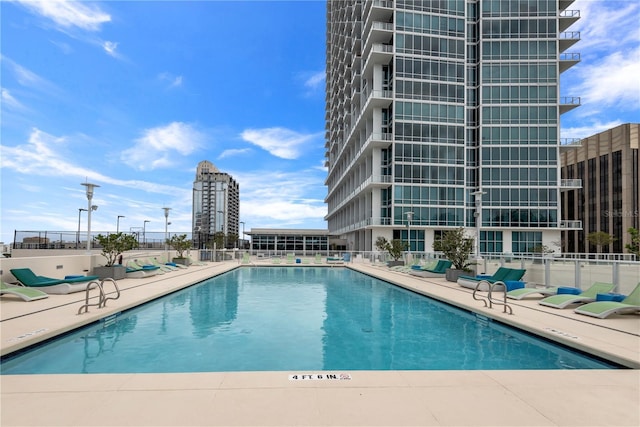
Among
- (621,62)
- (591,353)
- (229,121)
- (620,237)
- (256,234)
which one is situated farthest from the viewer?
(256,234)

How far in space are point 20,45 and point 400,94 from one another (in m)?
36.8

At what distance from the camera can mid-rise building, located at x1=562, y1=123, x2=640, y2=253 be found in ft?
174

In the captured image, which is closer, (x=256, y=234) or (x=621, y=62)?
(x=621, y=62)

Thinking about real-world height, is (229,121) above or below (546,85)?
below

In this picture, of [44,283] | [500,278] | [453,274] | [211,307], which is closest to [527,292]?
[500,278]

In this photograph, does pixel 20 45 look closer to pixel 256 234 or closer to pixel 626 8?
pixel 626 8

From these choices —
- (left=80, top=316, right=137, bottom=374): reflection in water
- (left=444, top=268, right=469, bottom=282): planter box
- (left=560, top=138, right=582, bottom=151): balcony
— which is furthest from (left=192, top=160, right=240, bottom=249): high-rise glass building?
(left=80, top=316, right=137, bottom=374): reflection in water

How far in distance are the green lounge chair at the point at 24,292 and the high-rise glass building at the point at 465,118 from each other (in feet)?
113

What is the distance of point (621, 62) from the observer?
1831 cm

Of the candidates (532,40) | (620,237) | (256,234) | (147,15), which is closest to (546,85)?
(532,40)

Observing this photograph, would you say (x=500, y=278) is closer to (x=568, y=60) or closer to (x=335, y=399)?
(x=335, y=399)

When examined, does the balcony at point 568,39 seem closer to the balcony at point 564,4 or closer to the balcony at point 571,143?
the balcony at point 564,4

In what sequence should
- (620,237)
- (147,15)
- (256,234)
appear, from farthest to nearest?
(256,234), (620,237), (147,15)

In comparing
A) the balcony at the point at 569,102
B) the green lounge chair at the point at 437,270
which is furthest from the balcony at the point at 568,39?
the green lounge chair at the point at 437,270
